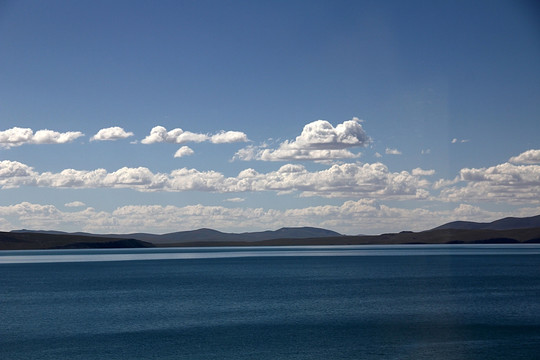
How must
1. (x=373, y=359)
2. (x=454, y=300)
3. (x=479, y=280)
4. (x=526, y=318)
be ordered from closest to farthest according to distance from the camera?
(x=373, y=359), (x=526, y=318), (x=454, y=300), (x=479, y=280)

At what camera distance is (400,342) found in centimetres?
4866

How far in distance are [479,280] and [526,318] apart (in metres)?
53.1

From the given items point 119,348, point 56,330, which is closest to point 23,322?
point 56,330

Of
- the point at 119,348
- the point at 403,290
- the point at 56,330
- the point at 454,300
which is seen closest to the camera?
the point at 119,348

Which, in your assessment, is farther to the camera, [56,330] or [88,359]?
[56,330]

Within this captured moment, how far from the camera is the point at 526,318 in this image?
60375mm

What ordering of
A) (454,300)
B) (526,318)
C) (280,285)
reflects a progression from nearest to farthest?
1. (526,318)
2. (454,300)
3. (280,285)

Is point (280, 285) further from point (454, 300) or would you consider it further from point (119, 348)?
point (119, 348)

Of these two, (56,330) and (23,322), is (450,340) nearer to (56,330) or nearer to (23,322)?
(56,330)

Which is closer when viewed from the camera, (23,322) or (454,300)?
(23,322)

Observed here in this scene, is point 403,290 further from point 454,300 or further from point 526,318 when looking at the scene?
point 526,318

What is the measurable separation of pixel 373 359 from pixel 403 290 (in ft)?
166

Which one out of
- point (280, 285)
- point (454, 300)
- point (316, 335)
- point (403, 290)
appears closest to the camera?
point (316, 335)

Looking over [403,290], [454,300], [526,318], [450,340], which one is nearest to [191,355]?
[450,340]
